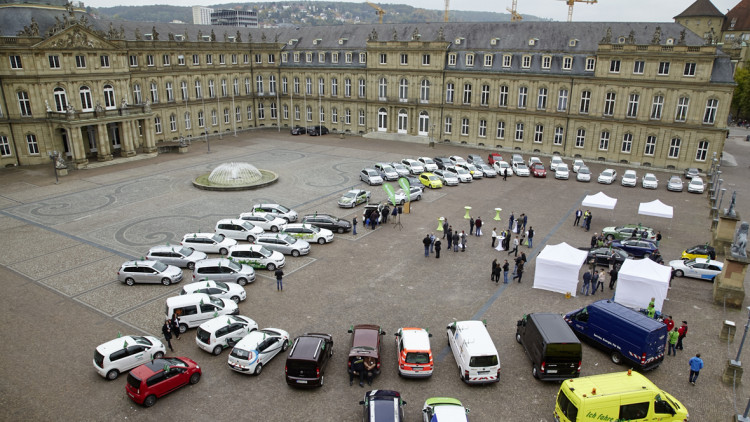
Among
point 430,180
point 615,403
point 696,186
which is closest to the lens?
point 615,403

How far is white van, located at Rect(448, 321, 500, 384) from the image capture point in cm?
1894

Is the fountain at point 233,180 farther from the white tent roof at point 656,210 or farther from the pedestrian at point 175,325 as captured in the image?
the white tent roof at point 656,210

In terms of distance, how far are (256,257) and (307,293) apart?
16.0ft

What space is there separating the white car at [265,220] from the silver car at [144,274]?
30.4 feet

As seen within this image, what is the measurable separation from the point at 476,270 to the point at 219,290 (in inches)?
595

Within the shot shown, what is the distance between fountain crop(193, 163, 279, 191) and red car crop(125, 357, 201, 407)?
28.6 meters

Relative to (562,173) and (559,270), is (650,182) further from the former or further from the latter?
(559,270)

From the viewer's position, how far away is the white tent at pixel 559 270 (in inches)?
1054

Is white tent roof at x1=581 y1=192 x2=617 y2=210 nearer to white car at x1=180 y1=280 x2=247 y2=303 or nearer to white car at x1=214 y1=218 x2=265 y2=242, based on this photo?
white car at x1=214 y1=218 x2=265 y2=242

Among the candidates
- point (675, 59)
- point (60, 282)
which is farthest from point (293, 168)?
point (675, 59)

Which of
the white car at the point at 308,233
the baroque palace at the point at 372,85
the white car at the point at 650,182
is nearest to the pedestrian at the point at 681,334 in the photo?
the white car at the point at 308,233

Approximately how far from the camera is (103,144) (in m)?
56.5

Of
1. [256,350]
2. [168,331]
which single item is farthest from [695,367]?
[168,331]

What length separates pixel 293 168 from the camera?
181 feet
